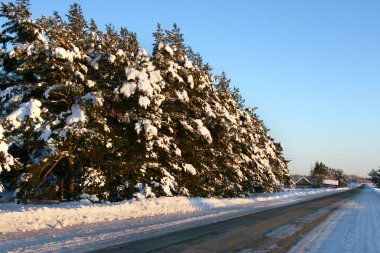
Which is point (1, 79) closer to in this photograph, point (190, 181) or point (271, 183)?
point (190, 181)

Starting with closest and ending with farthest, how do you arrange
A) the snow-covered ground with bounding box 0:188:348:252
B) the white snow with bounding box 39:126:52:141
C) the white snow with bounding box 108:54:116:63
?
the snow-covered ground with bounding box 0:188:348:252, the white snow with bounding box 39:126:52:141, the white snow with bounding box 108:54:116:63

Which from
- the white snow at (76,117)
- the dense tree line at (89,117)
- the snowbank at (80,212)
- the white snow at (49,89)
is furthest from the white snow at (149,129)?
the white snow at (49,89)

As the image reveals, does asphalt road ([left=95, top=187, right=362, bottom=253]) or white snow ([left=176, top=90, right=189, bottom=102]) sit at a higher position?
white snow ([left=176, top=90, right=189, bottom=102])

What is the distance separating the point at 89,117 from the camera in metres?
17.4

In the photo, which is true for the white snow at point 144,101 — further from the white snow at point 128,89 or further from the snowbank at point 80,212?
the snowbank at point 80,212

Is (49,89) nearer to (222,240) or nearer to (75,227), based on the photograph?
(75,227)

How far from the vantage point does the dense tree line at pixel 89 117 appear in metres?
16.6

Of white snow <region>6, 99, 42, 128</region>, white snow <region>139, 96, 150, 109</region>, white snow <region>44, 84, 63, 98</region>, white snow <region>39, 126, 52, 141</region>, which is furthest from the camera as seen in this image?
white snow <region>139, 96, 150, 109</region>

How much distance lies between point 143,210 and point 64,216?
4146 millimetres

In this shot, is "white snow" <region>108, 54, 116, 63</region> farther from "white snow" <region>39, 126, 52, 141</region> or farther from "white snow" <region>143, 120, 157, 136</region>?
"white snow" <region>39, 126, 52, 141</region>

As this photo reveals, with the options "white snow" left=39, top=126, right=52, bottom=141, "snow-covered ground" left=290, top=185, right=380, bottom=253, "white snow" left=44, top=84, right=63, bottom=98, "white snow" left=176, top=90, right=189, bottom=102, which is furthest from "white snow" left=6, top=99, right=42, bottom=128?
"snow-covered ground" left=290, top=185, right=380, bottom=253

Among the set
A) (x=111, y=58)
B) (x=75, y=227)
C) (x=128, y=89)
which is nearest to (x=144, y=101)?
(x=128, y=89)

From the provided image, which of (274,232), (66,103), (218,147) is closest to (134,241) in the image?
(274,232)

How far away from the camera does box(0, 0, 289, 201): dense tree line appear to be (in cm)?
1664
